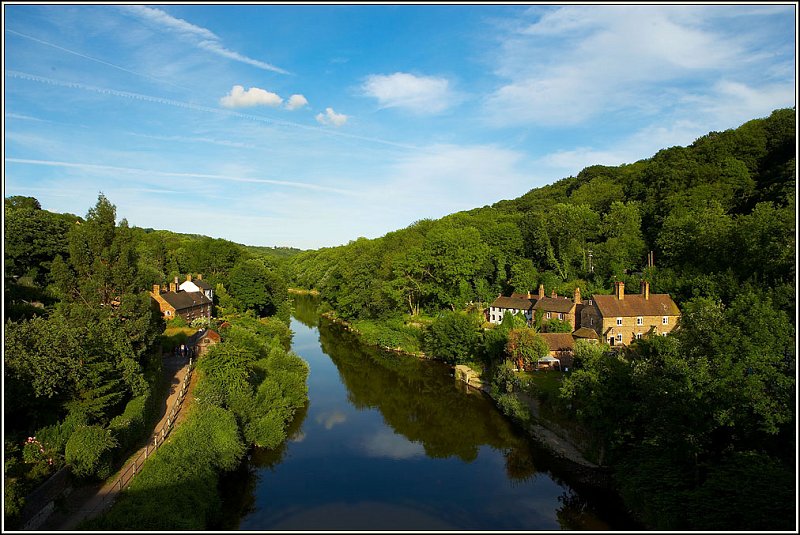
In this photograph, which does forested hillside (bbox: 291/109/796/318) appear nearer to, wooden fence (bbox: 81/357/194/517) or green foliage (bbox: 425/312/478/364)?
green foliage (bbox: 425/312/478/364)

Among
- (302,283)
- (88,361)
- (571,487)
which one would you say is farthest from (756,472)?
(302,283)

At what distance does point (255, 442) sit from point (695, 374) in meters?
19.0

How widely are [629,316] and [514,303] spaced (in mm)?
13901

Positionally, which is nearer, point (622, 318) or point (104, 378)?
point (104, 378)

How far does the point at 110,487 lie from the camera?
15922 mm

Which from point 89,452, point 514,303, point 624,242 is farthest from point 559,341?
point 89,452

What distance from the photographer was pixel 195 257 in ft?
247

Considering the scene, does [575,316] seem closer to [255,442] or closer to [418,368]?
[418,368]

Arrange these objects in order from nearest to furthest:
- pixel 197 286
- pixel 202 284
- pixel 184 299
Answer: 1. pixel 184 299
2. pixel 197 286
3. pixel 202 284

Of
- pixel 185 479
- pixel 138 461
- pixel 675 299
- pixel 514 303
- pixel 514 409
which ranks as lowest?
pixel 514 409

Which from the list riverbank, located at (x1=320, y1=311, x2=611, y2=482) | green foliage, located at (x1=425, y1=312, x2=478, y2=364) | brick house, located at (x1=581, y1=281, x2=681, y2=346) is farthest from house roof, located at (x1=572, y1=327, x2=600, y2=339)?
riverbank, located at (x1=320, y1=311, x2=611, y2=482)

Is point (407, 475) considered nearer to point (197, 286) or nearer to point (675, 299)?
point (675, 299)

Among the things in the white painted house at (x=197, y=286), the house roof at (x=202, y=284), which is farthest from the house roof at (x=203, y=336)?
the house roof at (x=202, y=284)

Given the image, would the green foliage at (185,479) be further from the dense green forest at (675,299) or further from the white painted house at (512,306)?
the white painted house at (512,306)
